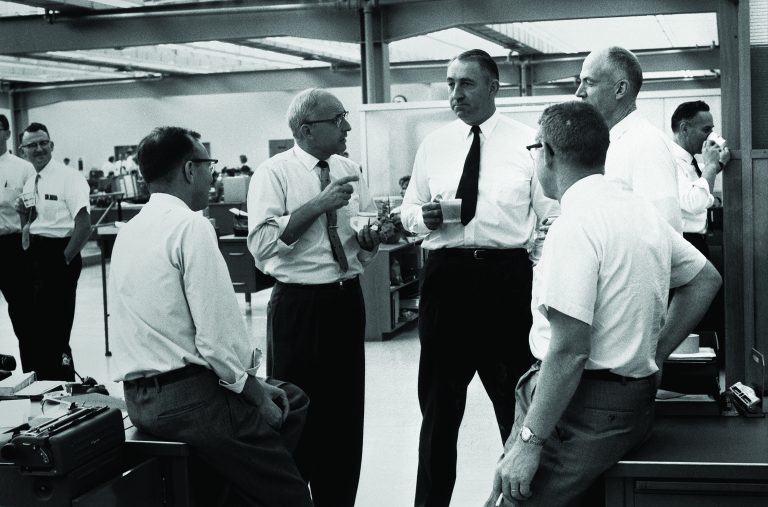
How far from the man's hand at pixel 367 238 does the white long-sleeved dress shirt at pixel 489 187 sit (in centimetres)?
12

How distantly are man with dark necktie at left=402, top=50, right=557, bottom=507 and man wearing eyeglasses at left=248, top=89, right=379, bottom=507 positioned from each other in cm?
26

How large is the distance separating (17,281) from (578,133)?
15.7 ft

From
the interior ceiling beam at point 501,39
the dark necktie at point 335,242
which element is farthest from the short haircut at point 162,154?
the interior ceiling beam at point 501,39

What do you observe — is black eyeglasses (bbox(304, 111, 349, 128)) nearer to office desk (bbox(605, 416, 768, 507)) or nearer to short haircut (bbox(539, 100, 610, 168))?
short haircut (bbox(539, 100, 610, 168))

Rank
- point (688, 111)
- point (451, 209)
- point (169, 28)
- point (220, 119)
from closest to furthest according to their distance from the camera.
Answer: point (451, 209), point (688, 111), point (169, 28), point (220, 119)

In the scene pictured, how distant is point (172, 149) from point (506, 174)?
123 centimetres

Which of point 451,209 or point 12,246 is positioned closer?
point 451,209

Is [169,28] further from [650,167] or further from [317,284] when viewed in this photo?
[650,167]

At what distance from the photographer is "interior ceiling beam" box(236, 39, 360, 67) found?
1477 centimetres

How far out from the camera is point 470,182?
329 centimetres

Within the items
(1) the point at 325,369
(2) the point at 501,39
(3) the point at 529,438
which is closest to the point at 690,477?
(3) the point at 529,438

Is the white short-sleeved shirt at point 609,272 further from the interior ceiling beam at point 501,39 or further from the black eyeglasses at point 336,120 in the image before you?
the interior ceiling beam at point 501,39

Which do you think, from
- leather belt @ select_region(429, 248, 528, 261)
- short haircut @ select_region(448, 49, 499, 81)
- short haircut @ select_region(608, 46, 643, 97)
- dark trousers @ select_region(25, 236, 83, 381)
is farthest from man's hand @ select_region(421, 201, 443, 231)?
dark trousers @ select_region(25, 236, 83, 381)

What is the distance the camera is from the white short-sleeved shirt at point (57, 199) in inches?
230
